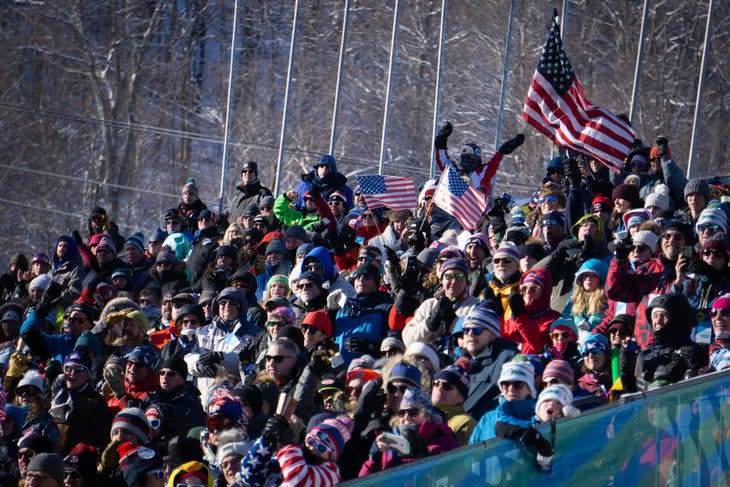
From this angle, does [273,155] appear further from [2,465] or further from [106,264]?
[2,465]

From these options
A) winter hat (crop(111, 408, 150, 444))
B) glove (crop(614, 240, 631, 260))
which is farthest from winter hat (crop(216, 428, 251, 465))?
glove (crop(614, 240, 631, 260))

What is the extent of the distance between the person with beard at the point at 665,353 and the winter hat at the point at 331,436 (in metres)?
1.96

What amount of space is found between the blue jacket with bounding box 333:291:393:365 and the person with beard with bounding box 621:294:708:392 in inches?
94.1

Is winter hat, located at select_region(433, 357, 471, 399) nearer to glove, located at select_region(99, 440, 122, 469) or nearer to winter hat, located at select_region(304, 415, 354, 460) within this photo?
winter hat, located at select_region(304, 415, 354, 460)

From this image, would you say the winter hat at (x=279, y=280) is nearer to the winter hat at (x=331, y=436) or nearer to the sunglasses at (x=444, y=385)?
the sunglasses at (x=444, y=385)

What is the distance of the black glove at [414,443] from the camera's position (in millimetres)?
8219

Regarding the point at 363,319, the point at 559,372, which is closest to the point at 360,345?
the point at 363,319

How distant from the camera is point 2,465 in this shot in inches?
428

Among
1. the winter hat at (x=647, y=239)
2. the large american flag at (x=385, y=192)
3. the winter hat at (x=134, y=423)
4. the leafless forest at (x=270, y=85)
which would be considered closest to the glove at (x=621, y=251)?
the winter hat at (x=647, y=239)

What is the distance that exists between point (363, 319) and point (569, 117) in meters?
3.66

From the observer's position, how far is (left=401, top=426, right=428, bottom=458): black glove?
8219 mm

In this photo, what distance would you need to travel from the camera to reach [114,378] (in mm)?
12477

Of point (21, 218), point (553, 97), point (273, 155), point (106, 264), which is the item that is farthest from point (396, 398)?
point (21, 218)

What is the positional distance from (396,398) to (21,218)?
110 ft
